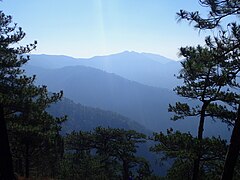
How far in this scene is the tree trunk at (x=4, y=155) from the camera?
12961 millimetres

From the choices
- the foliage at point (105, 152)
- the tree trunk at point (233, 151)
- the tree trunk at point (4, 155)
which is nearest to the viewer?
the tree trunk at point (233, 151)

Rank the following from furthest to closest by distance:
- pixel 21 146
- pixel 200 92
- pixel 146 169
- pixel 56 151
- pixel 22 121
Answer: pixel 146 169
pixel 56 151
pixel 21 146
pixel 22 121
pixel 200 92

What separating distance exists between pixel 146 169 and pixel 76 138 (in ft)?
26.9

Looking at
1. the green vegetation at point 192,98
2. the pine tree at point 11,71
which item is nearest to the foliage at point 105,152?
the green vegetation at point 192,98

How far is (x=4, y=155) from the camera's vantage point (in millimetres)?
13258

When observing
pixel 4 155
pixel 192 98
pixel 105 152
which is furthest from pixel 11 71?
pixel 105 152

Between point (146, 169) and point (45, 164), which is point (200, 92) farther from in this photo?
point (45, 164)

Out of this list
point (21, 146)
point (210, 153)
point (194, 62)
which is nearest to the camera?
point (194, 62)

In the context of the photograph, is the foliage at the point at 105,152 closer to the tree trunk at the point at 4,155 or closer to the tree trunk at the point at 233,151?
the tree trunk at the point at 4,155

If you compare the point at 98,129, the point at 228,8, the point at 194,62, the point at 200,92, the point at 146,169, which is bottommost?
the point at 146,169

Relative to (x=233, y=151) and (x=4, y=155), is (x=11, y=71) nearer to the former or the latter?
(x=4, y=155)

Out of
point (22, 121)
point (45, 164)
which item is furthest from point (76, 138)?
point (22, 121)

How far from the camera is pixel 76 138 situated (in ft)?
104

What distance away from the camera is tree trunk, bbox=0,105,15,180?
510 inches
